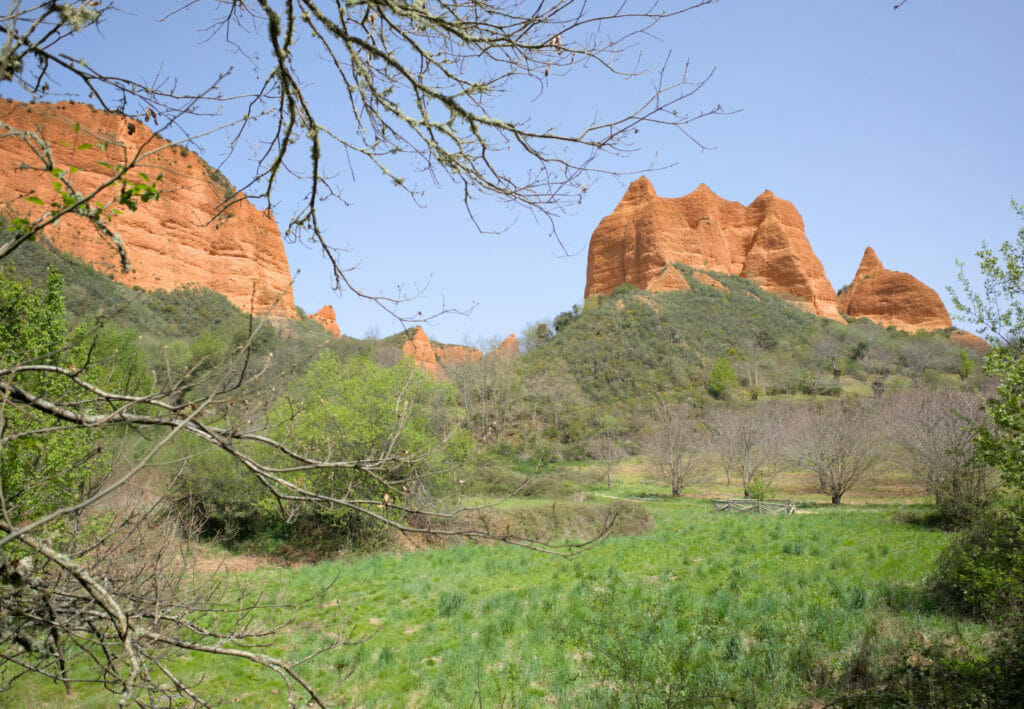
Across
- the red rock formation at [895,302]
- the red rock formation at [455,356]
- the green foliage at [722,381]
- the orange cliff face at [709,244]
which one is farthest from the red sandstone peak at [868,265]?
the red rock formation at [455,356]

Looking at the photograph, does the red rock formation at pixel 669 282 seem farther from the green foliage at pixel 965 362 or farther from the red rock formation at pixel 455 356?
the green foliage at pixel 965 362

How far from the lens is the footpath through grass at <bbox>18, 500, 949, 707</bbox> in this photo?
4.68 m

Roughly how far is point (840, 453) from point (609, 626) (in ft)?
55.4

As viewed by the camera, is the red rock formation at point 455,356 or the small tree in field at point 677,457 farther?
the red rock formation at point 455,356

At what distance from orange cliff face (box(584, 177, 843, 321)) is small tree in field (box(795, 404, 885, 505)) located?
137 feet

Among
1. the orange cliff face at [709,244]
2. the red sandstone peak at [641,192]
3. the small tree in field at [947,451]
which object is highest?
the red sandstone peak at [641,192]

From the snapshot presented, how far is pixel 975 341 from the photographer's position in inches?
2315

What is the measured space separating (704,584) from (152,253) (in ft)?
165

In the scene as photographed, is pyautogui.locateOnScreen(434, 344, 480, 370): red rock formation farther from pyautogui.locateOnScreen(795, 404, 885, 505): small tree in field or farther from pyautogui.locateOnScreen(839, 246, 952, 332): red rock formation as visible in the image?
pyautogui.locateOnScreen(839, 246, 952, 332): red rock formation

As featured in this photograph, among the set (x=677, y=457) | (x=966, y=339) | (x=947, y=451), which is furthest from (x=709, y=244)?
(x=947, y=451)

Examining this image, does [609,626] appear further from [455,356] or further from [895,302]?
[895,302]

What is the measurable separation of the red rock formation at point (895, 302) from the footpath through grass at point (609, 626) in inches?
2753

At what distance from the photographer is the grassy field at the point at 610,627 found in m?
4.64

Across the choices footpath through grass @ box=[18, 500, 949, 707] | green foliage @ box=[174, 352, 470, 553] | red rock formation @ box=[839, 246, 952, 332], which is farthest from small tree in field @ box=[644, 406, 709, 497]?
red rock formation @ box=[839, 246, 952, 332]
